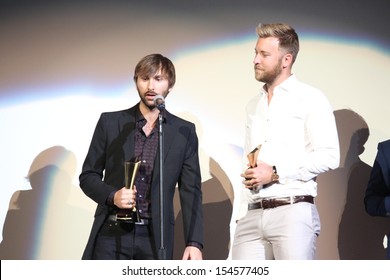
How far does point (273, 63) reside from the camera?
4.74m

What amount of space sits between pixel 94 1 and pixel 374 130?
2.33 m

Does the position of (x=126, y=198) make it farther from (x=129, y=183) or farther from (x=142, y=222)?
(x=142, y=222)

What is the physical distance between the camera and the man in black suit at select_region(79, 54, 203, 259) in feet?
14.1

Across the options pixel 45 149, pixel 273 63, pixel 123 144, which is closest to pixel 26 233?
pixel 45 149

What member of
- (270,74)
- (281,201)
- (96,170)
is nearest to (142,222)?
(96,170)

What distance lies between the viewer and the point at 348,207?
536 centimetres

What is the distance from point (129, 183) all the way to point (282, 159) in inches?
39.3

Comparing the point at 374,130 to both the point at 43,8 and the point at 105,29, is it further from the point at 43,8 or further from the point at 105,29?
the point at 43,8

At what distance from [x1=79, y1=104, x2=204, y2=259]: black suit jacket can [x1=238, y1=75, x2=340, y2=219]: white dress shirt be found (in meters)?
0.36

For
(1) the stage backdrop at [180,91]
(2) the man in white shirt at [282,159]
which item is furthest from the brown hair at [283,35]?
(1) the stage backdrop at [180,91]

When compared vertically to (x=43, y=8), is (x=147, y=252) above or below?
below

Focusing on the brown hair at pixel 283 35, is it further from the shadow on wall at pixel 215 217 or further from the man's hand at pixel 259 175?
the shadow on wall at pixel 215 217

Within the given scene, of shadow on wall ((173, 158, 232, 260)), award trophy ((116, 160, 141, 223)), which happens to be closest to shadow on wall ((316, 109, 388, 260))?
shadow on wall ((173, 158, 232, 260))

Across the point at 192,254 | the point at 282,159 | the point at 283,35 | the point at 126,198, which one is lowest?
the point at 192,254
